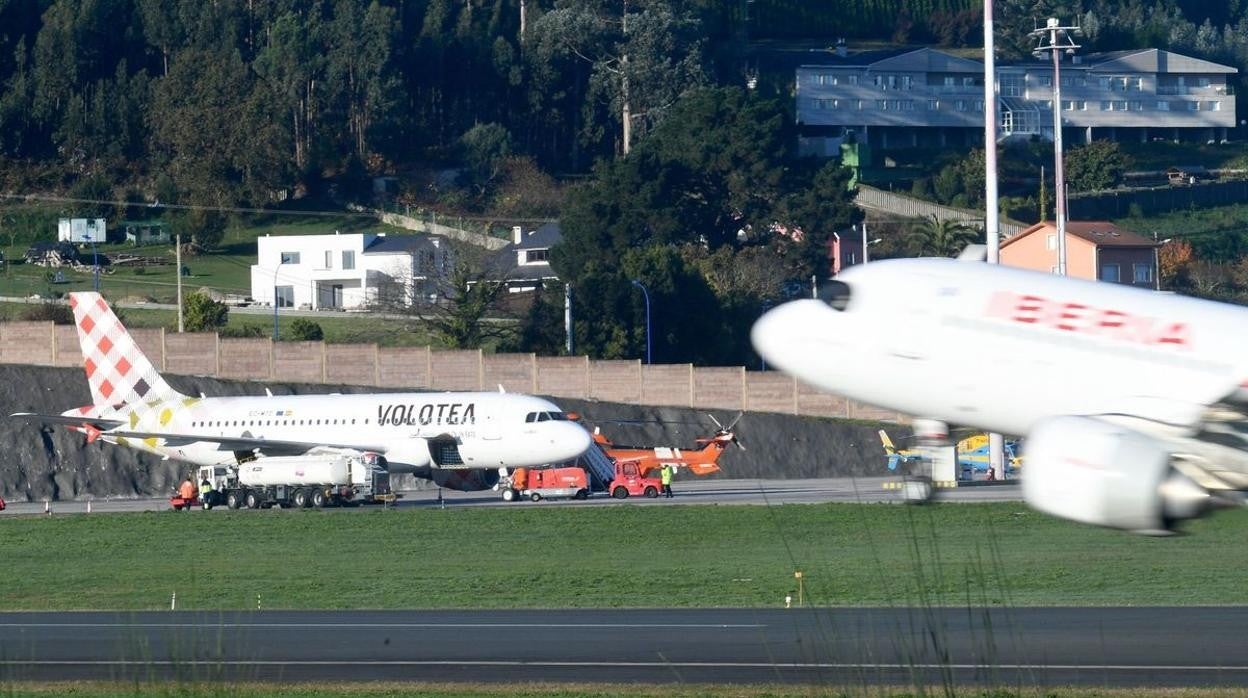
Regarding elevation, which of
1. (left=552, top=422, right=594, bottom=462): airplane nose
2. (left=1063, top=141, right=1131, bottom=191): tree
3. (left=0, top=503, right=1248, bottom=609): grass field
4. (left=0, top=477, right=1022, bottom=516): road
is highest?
(left=1063, top=141, right=1131, bottom=191): tree

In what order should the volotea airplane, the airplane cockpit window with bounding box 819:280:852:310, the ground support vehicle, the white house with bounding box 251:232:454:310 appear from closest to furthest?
the volotea airplane, the airplane cockpit window with bounding box 819:280:852:310, the ground support vehicle, the white house with bounding box 251:232:454:310

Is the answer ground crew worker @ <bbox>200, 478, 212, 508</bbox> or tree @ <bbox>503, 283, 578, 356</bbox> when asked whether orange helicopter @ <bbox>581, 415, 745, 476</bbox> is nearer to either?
ground crew worker @ <bbox>200, 478, 212, 508</bbox>

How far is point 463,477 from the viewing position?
7325cm

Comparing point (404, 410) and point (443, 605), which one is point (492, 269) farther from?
point (443, 605)

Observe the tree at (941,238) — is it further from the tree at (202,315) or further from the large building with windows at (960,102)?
the large building with windows at (960,102)

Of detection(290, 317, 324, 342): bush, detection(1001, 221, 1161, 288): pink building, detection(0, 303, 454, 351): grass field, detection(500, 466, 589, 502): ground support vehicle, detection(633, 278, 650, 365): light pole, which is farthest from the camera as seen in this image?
detection(0, 303, 454, 351): grass field

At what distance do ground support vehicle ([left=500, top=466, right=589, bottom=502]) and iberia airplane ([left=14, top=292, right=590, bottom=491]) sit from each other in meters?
1.21

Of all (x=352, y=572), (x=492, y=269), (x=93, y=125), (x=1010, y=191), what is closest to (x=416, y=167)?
(x=93, y=125)

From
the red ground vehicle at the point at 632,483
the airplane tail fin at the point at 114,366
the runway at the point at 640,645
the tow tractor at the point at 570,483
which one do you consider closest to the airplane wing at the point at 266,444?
the airplane tail fin at the point at 114,366

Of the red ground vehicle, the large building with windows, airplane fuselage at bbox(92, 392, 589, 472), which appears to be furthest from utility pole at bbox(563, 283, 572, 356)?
the large building with windows

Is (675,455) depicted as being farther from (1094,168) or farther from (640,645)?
(1094,168)

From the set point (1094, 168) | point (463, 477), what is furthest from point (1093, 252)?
point (1094, 168)

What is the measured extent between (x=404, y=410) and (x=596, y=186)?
5648 cm

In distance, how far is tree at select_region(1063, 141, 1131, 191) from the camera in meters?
161
